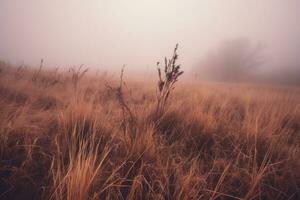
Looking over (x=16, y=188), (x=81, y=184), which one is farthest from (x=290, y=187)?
(x=16, y=188)

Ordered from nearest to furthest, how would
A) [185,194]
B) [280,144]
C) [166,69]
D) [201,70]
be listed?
[185,194] < [280,144] < [166,69] < [201,70]

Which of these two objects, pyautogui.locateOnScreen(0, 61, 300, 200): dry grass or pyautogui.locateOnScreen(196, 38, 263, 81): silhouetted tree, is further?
pyautogui.locateOnScreen(196, 38, 263, 81): silhouetted tree

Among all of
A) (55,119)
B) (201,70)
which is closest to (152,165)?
(55,119)

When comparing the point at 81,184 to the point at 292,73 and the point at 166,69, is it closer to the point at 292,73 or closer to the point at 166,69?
the point at 166,69

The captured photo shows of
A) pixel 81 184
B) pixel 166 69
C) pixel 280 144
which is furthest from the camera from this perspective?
pixel 166 69

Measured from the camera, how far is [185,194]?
117 centimetres

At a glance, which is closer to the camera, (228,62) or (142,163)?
(142,163)

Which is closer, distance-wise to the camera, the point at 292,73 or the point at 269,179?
the point at 269,179

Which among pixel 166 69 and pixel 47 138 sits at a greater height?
pixel 166 69

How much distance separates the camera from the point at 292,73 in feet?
75.7

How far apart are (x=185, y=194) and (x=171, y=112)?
162 cm

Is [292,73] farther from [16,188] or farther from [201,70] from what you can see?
[16,188]

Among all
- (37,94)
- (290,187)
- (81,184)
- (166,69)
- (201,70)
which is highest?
(201,70)

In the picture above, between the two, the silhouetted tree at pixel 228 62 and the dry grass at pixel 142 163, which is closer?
the dry grass at pixel 142 163
